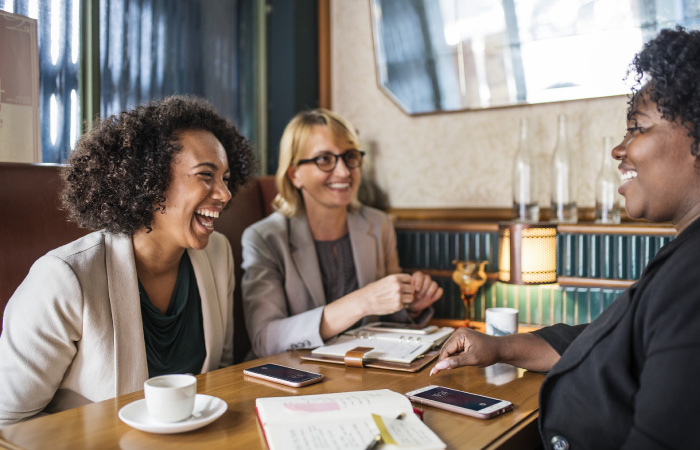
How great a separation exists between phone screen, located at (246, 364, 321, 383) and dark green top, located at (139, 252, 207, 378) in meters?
0.37

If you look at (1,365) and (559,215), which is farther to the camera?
(559,215)

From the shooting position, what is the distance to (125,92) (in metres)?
2.50

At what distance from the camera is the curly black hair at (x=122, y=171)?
1.68 metres

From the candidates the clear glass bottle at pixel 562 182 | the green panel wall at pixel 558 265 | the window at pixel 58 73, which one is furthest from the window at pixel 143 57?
the clear glass bottle at pixel 562 182

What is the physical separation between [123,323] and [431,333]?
0.93 meters

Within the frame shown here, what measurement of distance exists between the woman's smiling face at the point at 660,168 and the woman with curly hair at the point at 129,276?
3.77 ft

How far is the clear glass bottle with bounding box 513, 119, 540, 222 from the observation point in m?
2.70

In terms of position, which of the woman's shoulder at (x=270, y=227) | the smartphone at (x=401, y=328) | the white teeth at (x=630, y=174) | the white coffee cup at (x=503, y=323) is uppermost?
the white teeth at (x=630, y=174)

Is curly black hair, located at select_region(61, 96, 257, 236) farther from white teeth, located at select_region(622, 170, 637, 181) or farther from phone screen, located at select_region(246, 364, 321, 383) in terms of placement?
white teeth, located at select_region(622, 170, 637, 181)

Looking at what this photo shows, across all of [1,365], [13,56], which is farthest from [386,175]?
[1,365]

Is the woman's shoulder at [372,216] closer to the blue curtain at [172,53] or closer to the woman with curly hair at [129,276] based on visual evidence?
the woman with curly hair at [129,276]

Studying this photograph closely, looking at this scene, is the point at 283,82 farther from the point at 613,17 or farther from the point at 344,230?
the point at 613,17

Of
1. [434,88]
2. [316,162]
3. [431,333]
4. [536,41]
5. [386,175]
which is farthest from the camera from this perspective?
[386,175]

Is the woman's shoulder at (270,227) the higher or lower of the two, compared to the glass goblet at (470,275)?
higher
